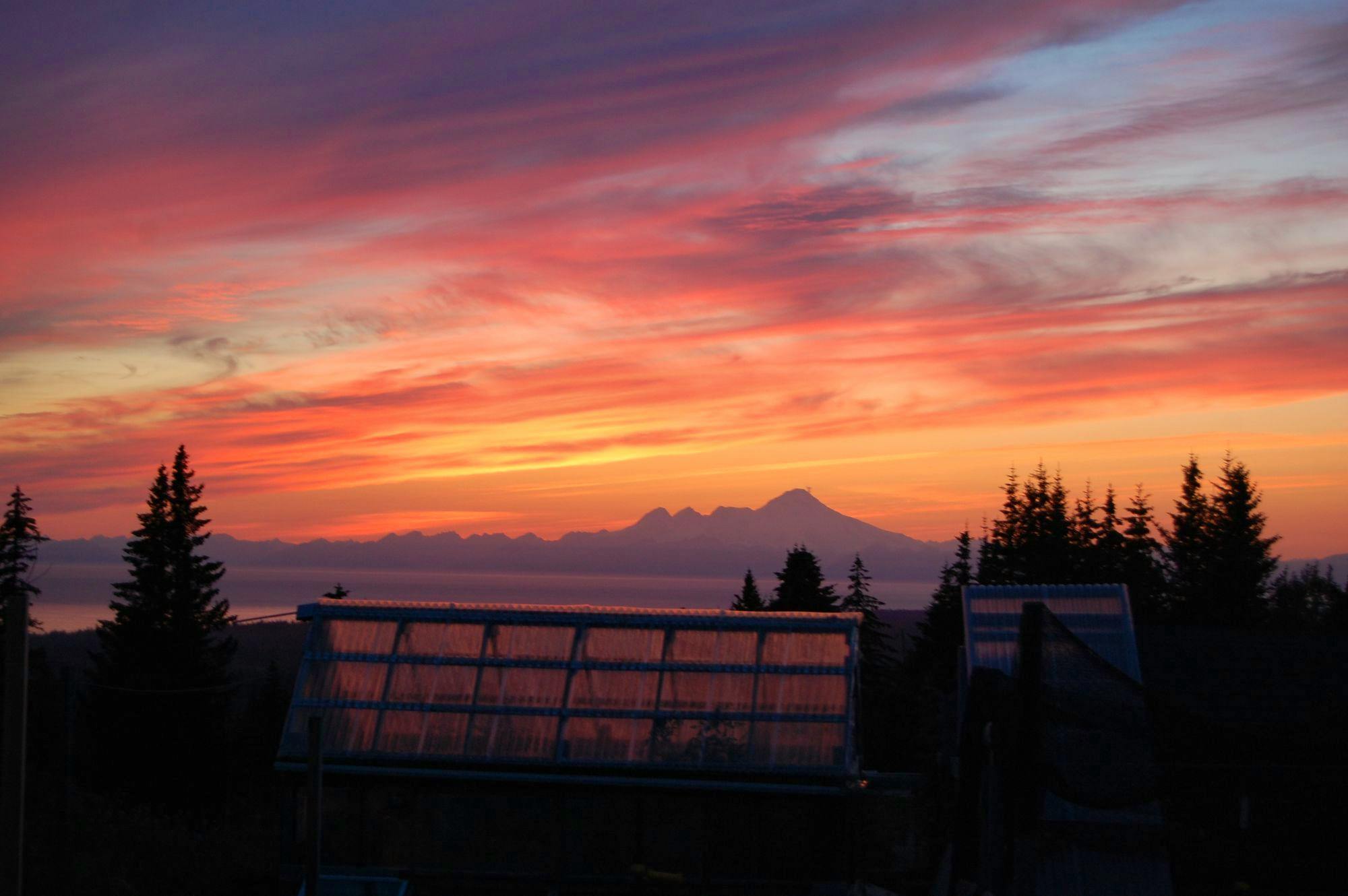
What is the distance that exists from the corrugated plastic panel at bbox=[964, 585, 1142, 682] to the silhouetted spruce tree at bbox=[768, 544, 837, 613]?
4504 cm

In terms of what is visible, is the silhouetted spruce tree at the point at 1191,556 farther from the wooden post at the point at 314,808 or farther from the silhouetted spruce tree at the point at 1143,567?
the wooden post at the point at 314,808

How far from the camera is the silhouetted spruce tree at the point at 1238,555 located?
60438 millimetres

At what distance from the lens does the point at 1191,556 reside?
6912cm

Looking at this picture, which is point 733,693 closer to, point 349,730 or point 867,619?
point 349,730

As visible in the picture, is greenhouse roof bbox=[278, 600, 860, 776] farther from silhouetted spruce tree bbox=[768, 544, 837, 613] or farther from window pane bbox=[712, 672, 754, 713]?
silhouetted spruce tree bbox=[768, 544, 837, 613]

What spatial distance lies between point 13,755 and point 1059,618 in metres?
16.5

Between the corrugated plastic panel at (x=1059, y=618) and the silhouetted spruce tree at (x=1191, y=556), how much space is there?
44095 millimetres

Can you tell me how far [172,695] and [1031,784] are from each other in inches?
2202

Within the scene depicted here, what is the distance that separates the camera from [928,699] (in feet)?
198

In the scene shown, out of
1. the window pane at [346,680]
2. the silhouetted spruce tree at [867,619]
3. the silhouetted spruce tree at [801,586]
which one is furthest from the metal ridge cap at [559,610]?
the silhouetted spruce tree at [801,586]

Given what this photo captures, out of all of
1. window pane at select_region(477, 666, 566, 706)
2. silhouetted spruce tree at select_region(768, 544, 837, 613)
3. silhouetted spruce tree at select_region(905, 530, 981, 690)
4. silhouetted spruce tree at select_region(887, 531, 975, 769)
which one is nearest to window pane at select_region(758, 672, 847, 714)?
window pane at select_region(477, 666, 566, 706)

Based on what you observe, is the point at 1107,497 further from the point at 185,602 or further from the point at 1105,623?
the point at 1105,623

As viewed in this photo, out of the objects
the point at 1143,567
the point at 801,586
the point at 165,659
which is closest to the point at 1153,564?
the point at 1143,567

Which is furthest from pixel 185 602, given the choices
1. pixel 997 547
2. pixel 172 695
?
pixel 997 547
